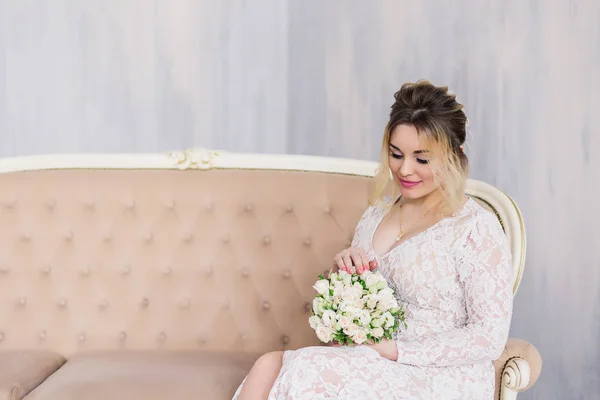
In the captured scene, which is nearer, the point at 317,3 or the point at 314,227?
the point at 314,227

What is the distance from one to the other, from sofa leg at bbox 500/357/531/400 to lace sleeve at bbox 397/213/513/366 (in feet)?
0.76

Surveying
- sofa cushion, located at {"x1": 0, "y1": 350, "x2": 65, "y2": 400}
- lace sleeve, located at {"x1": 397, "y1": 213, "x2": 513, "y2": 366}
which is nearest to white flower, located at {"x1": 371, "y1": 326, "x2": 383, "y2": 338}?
lace sleeve, located at {"x1": 397, "y1": 213, "x2": 513, "y2": 366}

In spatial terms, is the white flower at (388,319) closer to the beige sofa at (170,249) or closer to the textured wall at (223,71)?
the beige sofa at (170,249)

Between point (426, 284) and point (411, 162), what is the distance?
417 mm

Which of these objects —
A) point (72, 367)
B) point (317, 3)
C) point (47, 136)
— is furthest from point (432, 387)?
point (47, 136)

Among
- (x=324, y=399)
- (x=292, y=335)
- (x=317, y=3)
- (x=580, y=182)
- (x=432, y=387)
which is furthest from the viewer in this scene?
(x=317, y=3)

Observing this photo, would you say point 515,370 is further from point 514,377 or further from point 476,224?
point 476,224

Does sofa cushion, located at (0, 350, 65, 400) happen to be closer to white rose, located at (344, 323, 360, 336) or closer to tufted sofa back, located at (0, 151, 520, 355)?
tufted sofa back, located at (0, 151, 520, 355)

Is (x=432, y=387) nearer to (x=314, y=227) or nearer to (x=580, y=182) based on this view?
(x=314, y=227)

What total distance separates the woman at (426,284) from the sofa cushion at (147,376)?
1.16 ft

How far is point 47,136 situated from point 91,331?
1.27 m

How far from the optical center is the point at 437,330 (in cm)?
239

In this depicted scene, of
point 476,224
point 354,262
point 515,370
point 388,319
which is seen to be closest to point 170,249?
point 354,262

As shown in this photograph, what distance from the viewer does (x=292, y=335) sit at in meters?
3.15
